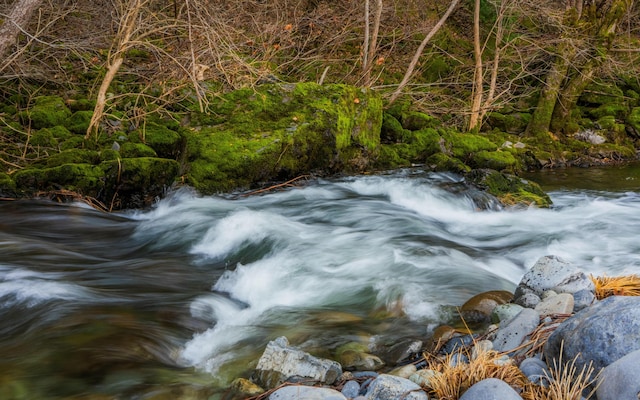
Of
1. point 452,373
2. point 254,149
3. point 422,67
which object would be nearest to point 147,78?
point 254,149

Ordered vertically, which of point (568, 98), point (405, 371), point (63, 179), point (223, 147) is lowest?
point (405, 371)

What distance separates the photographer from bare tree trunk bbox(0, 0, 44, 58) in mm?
7242

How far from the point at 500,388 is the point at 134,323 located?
3235 millimetres

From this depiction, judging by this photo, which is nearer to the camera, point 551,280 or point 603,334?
point 603,334

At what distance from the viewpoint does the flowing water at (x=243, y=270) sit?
4109mm

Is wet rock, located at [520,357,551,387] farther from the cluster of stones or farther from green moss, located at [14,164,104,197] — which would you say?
green moss, located at [14,164,104,197]

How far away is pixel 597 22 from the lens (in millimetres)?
15531

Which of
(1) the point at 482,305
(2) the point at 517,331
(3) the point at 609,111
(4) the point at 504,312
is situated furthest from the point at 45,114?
(3) the point at 609,111

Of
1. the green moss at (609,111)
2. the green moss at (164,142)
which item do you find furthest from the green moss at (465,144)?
the green moss at (609,111)

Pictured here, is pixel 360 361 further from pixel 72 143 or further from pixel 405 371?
pixel 72 143

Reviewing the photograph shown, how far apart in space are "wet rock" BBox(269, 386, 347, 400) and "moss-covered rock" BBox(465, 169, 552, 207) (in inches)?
256

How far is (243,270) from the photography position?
19.7 feet

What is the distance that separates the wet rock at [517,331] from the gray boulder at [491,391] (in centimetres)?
103

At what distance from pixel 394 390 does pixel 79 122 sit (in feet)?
27.7
